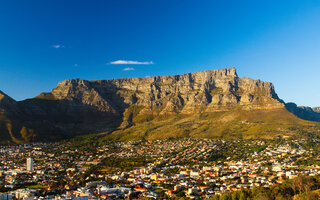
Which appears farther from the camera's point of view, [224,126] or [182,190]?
[224,126]

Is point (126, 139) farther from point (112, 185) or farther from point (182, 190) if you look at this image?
point (182, 190)

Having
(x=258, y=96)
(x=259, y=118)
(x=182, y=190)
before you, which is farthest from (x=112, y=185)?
(x=258, y=96)

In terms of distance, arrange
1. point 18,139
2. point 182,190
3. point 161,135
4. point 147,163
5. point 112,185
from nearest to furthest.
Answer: point 182,190, point 112,185, point 147,163, point 18,139, point 161,135

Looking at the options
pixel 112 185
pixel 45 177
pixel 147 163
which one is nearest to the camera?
pixel 112 185

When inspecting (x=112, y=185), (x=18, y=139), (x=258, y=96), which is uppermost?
(x=258, y=96)

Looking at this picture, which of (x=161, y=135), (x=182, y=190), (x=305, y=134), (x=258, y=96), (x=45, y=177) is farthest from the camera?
(x=258, y=96)

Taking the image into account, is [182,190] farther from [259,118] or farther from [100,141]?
[259,118]

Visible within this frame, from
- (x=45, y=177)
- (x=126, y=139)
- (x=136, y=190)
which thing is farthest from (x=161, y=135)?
(x=136, y=190)

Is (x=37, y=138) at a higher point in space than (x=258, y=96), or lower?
lower

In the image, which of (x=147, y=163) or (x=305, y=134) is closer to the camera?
(x=147, y=163)
